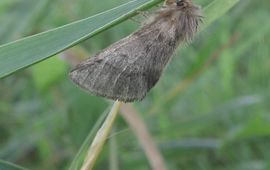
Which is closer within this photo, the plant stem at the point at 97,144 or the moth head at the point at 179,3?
the plant stem at the point at 97,144

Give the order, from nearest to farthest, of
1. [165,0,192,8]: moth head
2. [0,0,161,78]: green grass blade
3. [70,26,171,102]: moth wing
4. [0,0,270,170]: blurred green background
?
[0,0,161,78]: green grass blade, [70,26,171,102]: moth wing, [165,0,192,8]: moth head, [0,0,270,170]: blurred green background

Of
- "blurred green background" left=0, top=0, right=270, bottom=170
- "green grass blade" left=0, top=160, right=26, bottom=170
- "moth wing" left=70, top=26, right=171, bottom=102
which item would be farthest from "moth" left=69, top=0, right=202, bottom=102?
"blurred green background" left=0, top=0, right=270, bottom=170

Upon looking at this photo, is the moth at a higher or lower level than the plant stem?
higher

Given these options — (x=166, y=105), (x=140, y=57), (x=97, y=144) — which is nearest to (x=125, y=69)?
(x=140, y=57)

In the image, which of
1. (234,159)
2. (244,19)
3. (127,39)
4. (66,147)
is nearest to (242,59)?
(244,19)

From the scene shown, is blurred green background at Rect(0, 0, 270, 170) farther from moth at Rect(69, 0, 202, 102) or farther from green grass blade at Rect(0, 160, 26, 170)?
green grass blade at Rect(0, 160, 26, 170)

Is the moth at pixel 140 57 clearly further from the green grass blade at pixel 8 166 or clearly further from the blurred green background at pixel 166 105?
the blurred green background at pixel 166 105

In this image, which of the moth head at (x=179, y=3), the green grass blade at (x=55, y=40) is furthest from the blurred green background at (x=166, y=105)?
the green grass blade at (x=55, y=40)

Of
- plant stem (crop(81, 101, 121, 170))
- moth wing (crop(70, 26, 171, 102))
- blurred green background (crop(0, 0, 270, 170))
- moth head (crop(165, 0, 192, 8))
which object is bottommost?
blurred green background (crop(0, 0, 270, 170))
